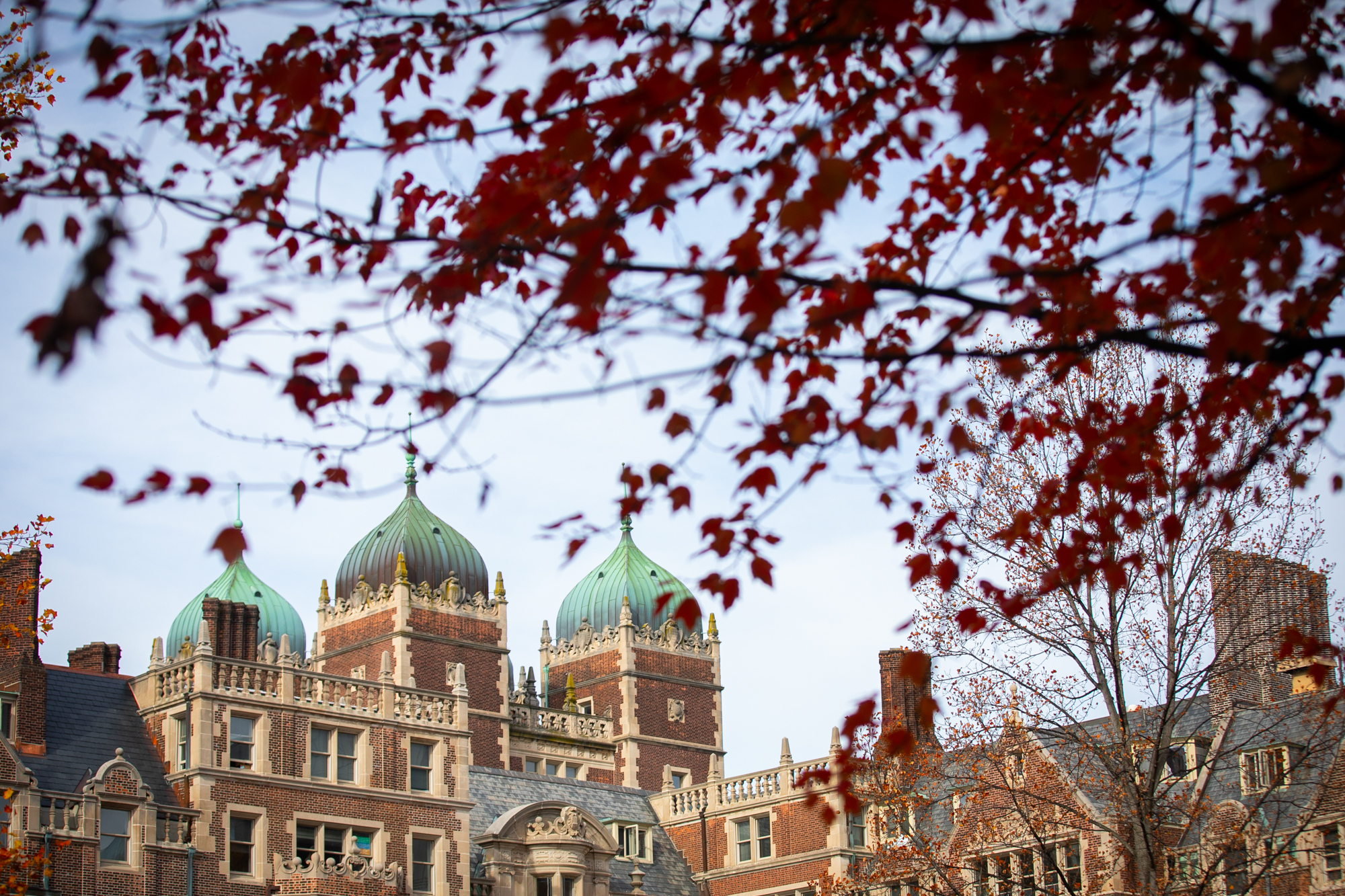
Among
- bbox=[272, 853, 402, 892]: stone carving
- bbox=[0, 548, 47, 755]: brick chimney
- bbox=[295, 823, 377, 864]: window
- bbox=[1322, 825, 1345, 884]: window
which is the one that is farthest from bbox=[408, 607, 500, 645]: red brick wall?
bbox=[1322, 825, 1345, 884]: window

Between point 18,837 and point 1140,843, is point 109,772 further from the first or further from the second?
point 1140,843

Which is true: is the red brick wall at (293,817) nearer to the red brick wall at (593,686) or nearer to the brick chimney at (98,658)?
the brick chimney at (98,658)

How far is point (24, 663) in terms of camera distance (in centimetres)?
3862

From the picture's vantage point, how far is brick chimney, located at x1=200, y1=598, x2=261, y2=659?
4897 cm

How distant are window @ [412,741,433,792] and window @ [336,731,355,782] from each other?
195 centimetres

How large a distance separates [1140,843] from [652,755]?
43.4m

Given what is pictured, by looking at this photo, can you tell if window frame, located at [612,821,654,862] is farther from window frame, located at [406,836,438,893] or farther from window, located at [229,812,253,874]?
window, located at [229,812,253,874]

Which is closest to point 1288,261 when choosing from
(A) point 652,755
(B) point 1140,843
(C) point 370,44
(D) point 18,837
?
(C) point 370,44

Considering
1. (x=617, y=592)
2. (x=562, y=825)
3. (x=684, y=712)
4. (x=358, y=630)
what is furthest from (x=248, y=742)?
(x=617, y=592)

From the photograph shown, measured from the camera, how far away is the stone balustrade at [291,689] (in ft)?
133

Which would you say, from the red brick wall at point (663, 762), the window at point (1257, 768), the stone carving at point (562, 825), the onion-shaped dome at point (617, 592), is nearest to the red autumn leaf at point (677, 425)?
the window at point (1257, 768)

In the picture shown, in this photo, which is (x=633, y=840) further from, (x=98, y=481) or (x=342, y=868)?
(x=98, y=481)

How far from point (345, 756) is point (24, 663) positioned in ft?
28.2

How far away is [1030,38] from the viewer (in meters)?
9.11
